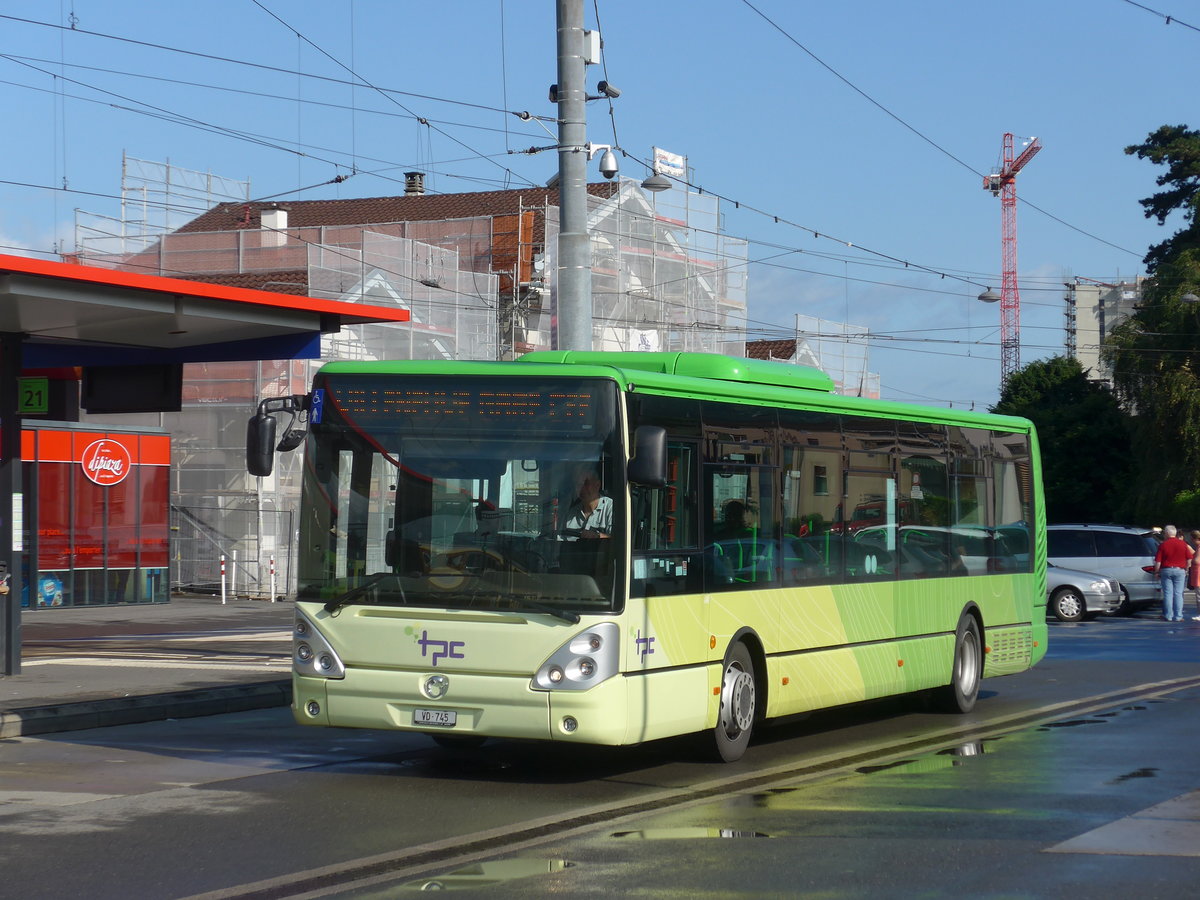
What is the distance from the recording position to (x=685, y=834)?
844 centimetres

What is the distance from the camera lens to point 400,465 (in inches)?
407

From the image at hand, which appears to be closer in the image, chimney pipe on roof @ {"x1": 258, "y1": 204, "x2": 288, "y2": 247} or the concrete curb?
the concrete curb

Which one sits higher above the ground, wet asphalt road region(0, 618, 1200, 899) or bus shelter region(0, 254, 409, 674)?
bus shelter region(0, 254, 409, 674)

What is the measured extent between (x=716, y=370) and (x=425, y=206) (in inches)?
2124

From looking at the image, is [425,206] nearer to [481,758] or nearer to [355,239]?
[355,239]

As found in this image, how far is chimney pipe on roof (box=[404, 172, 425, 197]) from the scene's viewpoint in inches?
2682

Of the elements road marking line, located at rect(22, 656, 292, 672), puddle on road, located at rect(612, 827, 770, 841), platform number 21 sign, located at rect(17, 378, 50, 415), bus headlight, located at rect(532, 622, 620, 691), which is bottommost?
puddle on road, located at rect(612, 827, 770, 841)

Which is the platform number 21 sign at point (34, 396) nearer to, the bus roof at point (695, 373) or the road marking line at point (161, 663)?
the road marking line at point (161, 663)

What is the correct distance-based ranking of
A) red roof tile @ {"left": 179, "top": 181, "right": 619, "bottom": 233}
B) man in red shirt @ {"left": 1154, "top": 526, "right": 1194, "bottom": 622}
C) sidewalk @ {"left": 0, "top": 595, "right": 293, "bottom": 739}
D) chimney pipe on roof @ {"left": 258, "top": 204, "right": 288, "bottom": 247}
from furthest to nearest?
1. red roof tile @ {"left": 179, "top": 181, "right": 619, "bottom": 233}
2. chimney pipe on roof @ {"left": 258, "top": 204, "right": 288, "bottom": 247}
3. man in red shirt @ {"left": 1154, "top": 526, "right": 1194, "bottom": 622}
4. sidewalk @ {"left": 0, "top": 595, "right": 293, "bottom": 739}

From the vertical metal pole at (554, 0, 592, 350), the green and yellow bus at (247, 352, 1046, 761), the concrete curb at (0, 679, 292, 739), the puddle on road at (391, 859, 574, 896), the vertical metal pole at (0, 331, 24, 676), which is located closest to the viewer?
the puddle on road at (391, 859, 574, 896)

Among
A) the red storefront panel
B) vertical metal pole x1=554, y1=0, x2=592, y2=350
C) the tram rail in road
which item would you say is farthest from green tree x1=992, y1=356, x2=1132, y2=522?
the tram rail in road

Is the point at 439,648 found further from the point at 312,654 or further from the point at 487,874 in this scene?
the point at 487,874

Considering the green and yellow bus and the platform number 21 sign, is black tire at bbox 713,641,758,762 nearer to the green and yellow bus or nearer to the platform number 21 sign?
the green and yellow bus

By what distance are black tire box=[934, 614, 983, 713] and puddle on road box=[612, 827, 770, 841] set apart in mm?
6615
